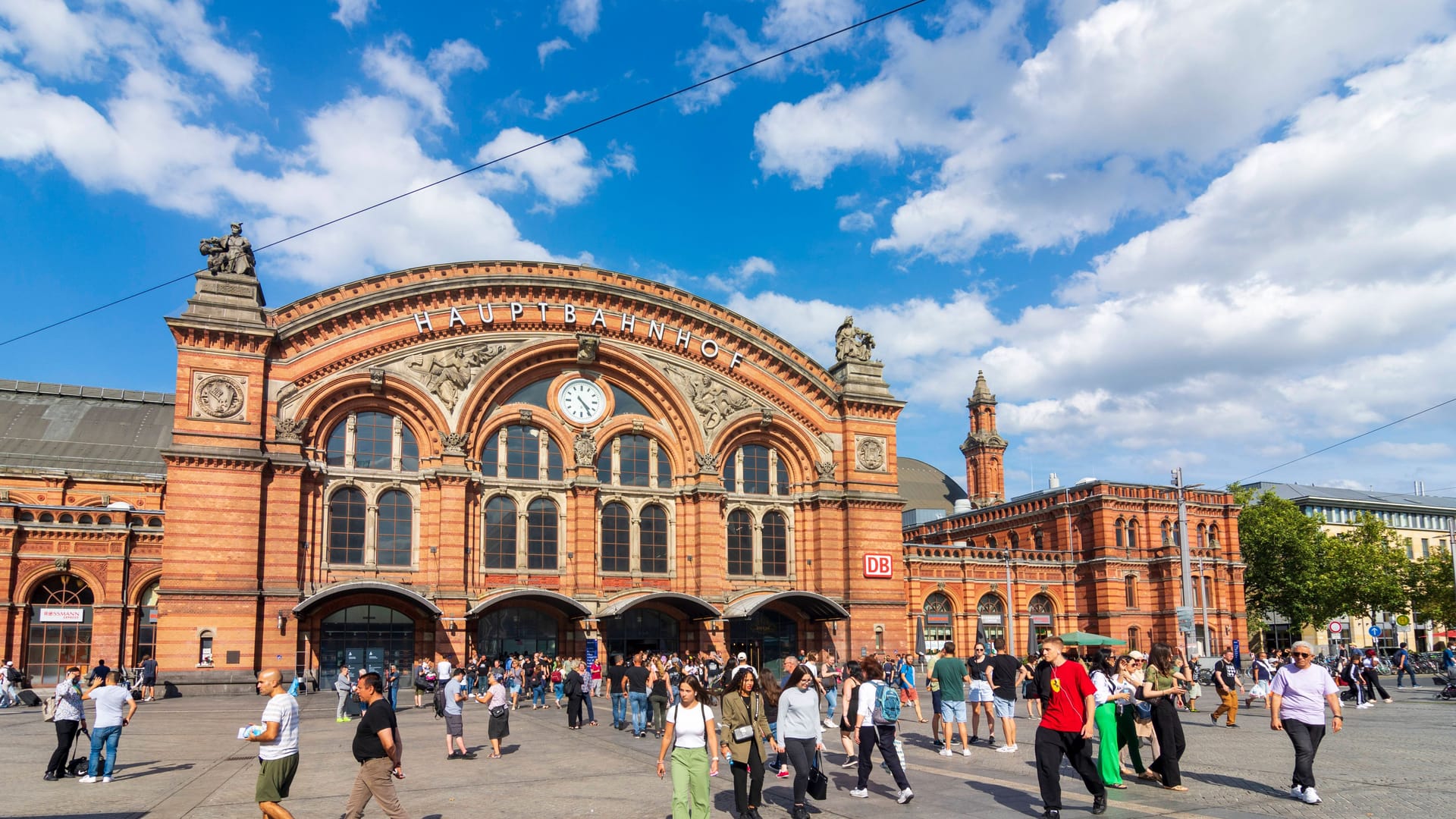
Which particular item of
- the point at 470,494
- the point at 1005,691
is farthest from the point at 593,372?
the point at 1005,691

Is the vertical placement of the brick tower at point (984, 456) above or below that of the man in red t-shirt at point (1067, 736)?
above

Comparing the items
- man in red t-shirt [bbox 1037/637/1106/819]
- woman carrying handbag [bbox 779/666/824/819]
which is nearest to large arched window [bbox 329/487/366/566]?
woman carrying handbag [bbox 779/666/824/819]

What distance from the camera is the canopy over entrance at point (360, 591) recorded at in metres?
34.2

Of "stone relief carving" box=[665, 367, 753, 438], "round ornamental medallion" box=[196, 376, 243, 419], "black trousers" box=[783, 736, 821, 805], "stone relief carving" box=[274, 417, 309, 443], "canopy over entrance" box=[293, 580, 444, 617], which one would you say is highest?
"stone relief carving" box=[665, 367, 753, 438]

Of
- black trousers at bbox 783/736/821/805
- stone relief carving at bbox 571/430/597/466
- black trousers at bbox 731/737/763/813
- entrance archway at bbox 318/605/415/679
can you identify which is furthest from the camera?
stone relief carving at bbox 571/430/597/466

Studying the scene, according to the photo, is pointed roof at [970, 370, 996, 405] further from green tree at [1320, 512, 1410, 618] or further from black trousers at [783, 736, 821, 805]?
black trousers at [783, 736, 821, 805]

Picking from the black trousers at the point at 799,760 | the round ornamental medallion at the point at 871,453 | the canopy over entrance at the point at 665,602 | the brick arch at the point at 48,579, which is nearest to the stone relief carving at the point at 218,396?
the brick arch at the point at 48,579

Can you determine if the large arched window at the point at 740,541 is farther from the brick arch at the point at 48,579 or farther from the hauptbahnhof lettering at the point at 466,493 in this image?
the brick arch at the point at 48,579

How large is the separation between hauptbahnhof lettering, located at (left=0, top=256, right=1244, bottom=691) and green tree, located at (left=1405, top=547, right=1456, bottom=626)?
46.0 metres

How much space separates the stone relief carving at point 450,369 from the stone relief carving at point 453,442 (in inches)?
40.6

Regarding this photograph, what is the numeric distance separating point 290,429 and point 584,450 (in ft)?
33.9

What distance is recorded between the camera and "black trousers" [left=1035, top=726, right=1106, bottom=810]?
A: 11.8 metres

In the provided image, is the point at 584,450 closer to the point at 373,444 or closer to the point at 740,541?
the point at 373,444

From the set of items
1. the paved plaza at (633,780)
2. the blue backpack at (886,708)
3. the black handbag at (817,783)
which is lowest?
the paved plaza at (633,780)
